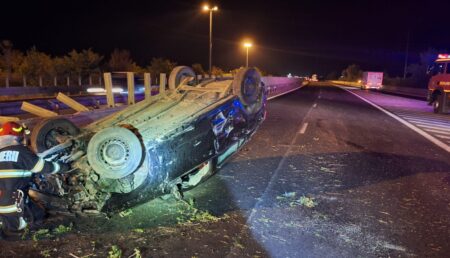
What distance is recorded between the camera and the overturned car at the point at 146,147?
429cm

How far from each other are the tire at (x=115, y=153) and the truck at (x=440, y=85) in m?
18.9

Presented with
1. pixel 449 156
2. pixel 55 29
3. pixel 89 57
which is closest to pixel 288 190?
pixel 449 156

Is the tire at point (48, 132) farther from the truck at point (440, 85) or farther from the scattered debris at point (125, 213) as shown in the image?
the truck at point (440, 85)

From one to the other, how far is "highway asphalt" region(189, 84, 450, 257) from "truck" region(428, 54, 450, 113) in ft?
34.4

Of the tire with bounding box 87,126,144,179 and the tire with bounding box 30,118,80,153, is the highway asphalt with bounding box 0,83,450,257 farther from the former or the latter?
the tire with bounding box 30,118,80,153

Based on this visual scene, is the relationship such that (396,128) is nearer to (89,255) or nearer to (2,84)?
(89,255)

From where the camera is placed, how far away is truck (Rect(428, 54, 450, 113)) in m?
18.8

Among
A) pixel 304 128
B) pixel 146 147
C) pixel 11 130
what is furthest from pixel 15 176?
pixel 304 128

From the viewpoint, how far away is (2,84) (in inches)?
1014

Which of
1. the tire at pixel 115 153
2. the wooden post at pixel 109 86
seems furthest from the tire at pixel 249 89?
the wooden post at pixel 109 86

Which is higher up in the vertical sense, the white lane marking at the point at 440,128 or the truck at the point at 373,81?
the truck at the point at 373,81

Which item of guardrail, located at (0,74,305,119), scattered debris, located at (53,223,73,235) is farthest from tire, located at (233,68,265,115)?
scattered debris, located at (53,223,73,235)

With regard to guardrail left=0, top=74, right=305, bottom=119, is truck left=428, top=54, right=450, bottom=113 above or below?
above

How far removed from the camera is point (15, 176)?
4.13m
